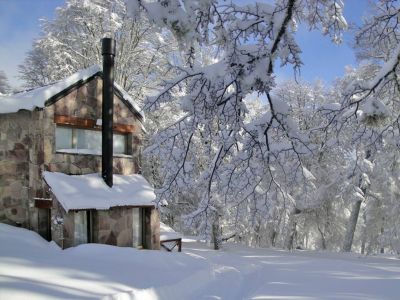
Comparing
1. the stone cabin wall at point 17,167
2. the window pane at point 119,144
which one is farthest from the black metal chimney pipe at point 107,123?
the stone cabin wall at point 17,167

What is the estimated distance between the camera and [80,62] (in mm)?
20031

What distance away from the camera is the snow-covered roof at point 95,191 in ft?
36.2

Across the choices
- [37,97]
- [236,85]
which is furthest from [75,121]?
[236,85]

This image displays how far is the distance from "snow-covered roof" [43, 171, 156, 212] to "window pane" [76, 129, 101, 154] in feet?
3.24

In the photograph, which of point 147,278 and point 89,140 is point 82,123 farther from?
point 147,278

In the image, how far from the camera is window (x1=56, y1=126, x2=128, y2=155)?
39.9 feet

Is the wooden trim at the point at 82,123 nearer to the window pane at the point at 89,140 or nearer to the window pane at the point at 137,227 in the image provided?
the window pane at the point at 89,140

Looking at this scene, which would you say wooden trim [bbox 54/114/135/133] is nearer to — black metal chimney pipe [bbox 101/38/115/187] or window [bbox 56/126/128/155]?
window [bbox 56/126/128/155]

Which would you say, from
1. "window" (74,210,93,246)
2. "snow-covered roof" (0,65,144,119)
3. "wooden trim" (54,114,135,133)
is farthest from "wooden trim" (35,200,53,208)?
"snow-covered roof" (0,65,144,119)

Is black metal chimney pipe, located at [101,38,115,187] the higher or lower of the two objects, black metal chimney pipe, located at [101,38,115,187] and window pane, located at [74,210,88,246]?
the higher

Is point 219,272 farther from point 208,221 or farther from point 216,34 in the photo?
point 216,34

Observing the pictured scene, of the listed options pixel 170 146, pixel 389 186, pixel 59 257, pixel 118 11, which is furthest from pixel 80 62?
pixel 389 186

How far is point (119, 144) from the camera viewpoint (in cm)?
1409

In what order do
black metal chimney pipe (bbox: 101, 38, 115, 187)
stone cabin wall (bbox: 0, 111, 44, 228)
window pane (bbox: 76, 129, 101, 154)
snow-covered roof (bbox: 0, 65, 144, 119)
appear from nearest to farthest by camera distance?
snow-covered roof (bbox: 0, 65, 144, 119) → stone cabin wall (bbox: 0, 111, 44, 228) → black metal chimney pipe (bbox: 101, 38, 115, 187) → window pane (bbox: 76, 129, 101, 154)
